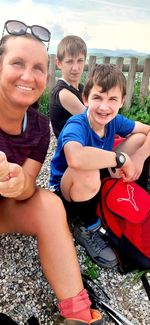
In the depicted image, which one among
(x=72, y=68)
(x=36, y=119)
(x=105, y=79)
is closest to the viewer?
(x=36, y=119)

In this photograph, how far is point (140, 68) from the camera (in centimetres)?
734

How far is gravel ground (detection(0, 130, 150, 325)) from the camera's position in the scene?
230cm

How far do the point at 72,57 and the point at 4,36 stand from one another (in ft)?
4.85

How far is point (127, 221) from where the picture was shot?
8.92 feet

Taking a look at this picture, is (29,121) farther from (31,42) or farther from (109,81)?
(109,81)

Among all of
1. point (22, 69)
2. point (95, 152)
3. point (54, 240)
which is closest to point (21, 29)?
point (22, 69)

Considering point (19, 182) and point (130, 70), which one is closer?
point (19, 182)

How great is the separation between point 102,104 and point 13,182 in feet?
3.36

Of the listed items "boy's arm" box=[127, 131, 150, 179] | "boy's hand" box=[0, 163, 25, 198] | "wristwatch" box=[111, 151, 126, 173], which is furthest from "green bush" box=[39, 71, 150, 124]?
"boy's hand" box=[0, 163, 25, 198]

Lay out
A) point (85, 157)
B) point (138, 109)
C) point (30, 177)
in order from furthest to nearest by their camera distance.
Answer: point (138, 109)
point (85, 157)
point (30, 177)

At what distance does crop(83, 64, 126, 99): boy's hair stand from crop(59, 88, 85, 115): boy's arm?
0.45 m

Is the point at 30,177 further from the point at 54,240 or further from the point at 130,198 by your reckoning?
the point at 130,198

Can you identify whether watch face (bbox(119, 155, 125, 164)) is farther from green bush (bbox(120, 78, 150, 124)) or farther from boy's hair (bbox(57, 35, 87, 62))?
green bush (bbox(120, 78, 150, 124))

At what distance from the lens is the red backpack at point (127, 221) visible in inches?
104
